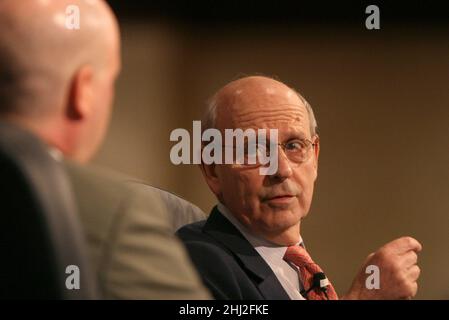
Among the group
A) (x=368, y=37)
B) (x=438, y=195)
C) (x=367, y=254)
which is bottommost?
(x=367, y=254)

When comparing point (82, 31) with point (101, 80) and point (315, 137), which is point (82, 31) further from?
point (315, 137)

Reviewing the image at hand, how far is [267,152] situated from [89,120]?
39 cm

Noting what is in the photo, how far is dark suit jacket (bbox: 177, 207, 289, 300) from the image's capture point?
1.29 m

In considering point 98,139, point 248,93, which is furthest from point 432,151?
point 98,139

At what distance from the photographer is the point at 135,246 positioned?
3.04 ft

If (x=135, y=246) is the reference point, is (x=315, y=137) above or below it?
above

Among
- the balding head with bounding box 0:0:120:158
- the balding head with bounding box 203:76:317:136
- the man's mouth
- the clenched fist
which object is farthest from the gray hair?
the balding head with bounding box 0:0:120:158

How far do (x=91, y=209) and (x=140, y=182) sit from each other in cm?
54

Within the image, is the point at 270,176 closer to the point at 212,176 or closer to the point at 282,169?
the point at 282,169

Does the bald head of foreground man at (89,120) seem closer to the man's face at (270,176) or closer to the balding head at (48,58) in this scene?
the balding head at (48,58)

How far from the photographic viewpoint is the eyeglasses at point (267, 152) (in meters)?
1.33

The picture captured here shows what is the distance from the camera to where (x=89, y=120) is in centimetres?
103

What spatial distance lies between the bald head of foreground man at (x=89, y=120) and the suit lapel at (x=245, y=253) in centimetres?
33

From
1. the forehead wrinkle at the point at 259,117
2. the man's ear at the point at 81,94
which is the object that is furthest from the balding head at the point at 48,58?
the forehead wrinkle at the point at 259,117
